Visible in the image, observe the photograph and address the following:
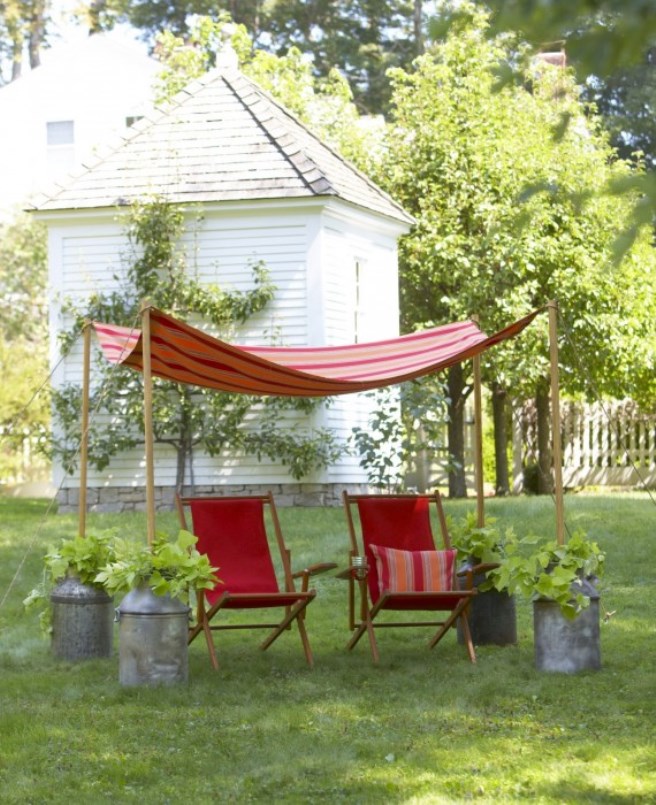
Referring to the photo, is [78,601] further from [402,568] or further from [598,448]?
[598,448]

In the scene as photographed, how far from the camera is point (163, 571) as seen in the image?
6.00 meters

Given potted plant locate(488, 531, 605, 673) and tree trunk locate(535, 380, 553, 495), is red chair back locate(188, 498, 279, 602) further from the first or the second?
tree trunk locate(535, 380, 553, 495)

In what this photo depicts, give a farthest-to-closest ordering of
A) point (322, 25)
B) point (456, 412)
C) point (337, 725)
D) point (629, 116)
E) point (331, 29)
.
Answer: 1. point (322, 25)
2. point (331, 29)
3. point (629, 116)
4. point (456, 412)
5. point (337, 725)

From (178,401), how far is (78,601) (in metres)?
7.44

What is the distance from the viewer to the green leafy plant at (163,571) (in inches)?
233

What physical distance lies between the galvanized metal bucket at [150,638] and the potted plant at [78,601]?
0.73m

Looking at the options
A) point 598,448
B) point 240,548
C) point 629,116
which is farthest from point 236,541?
point 629,116

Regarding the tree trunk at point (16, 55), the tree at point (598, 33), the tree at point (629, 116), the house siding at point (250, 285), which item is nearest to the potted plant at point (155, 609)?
the tree at point (598, 33)

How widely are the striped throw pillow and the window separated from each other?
19.3 metres

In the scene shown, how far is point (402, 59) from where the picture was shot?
93.4ft

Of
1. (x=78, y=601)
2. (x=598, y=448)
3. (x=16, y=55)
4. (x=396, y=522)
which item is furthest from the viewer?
(x=16, y=55)

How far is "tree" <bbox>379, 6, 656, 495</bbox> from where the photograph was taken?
16.2 meters

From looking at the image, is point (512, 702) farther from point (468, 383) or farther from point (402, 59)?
point (402, 59)

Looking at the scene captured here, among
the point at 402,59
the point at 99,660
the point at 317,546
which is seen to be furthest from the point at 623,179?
the point at 402,59
